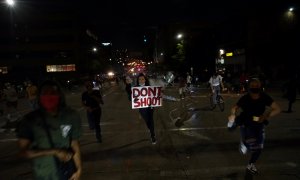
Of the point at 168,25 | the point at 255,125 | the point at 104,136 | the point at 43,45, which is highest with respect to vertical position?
the point at 168,25

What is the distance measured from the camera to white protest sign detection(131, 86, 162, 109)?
10.5 m

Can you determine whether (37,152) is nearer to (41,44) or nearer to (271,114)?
(271,114)

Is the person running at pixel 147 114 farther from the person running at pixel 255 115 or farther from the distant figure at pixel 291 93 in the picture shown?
the distant figure at pixel 291 93

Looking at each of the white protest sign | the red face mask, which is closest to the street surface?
the white protest sign

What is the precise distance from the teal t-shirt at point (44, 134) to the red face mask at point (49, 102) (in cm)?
8

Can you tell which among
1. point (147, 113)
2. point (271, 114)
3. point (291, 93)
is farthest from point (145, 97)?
point (291, 93)

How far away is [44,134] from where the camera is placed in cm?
350

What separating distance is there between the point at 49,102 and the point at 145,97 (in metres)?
7.08

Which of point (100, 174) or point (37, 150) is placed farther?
point (100, 174)

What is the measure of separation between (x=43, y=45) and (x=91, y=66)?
46.2 feet

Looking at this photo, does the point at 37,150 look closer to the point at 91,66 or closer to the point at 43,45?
the point at 43,45

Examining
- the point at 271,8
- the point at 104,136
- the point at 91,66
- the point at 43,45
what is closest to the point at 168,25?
the point at 91,66

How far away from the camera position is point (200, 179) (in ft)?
21.8

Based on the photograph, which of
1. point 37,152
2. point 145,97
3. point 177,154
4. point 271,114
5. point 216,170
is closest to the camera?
point 37,152
